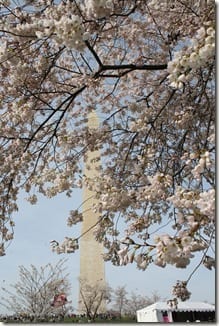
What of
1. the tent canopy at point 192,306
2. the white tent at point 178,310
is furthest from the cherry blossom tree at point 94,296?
the tent canopy at point 192,306

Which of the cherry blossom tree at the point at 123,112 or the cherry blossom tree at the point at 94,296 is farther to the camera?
the cherry blossom tree at the point at 94,296

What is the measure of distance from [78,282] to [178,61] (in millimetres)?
7428

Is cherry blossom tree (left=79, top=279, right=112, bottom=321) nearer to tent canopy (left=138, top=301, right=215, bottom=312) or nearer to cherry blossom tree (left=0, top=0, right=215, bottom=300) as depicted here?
tent canopy (left=138, top=301, right=215, bottom=312)

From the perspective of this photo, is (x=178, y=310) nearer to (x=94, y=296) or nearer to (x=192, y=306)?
(x=192, y=306)

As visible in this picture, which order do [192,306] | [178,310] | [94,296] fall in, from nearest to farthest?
[178,310]
[192,306]
[94,296]

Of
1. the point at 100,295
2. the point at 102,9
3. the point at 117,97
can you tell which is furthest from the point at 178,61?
the point at 100,295

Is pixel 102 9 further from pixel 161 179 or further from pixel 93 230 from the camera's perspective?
pixel 93 230

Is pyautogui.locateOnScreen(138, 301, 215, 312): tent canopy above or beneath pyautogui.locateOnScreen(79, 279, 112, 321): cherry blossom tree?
beneath

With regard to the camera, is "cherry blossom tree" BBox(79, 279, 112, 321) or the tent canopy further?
"cherry blossom tree" BBox(79, 279, 112, 321)

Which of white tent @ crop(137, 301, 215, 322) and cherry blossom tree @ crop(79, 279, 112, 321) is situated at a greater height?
cherry blossom tree @ crop(79, 279, 112, 321)

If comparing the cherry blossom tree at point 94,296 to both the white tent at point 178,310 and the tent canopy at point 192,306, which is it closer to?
the white tent at point 178,310

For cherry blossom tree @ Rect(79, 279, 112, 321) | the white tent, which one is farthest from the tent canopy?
cherry blossom tree @ Rect(79, 279, 112, 321)

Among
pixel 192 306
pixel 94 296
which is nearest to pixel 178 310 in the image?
pixel 192 306

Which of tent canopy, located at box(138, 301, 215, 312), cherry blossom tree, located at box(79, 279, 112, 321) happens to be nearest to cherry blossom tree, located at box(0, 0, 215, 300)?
tent canopy, located at box(138, 301, 215, 312)
